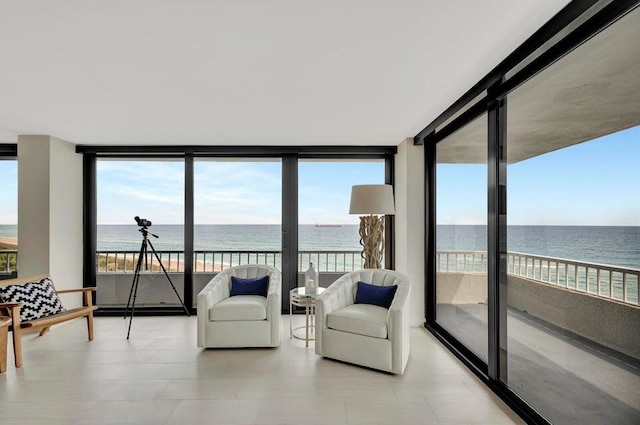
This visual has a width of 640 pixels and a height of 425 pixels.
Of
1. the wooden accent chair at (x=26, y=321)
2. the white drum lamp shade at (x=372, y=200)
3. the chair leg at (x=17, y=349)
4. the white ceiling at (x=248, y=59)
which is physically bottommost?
the chair leg at (x=17, y=349)

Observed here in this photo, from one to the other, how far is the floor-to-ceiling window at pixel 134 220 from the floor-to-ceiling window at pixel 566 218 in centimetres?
421

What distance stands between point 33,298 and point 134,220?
1748 millimetres

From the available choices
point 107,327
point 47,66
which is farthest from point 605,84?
point 107,327

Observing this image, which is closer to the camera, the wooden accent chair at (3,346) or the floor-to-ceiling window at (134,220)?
the wooden accent chair at (3,346)

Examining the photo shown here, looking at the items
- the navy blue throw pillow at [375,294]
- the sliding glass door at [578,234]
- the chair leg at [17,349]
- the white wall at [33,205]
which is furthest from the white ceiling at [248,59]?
the chair leg at [17,349]

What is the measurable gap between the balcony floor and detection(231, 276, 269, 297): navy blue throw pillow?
2629 millimetres

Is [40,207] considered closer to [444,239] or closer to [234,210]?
[234,210]

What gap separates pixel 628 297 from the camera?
67.2 inches

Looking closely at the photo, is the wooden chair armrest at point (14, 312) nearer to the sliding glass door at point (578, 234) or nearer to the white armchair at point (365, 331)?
the white armchair at point (365, 331)

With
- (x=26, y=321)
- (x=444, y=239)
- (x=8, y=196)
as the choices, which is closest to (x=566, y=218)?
(x=444, y=239)

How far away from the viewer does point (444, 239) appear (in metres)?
4.31

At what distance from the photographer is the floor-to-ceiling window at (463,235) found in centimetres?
343

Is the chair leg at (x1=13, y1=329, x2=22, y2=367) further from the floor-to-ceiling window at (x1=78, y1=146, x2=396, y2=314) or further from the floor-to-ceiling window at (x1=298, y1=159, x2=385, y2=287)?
the floor-to-ceiling window at (x1=298, y1=159, x2=385, y2=287)

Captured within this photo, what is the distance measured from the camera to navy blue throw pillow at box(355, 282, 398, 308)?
3729mm
